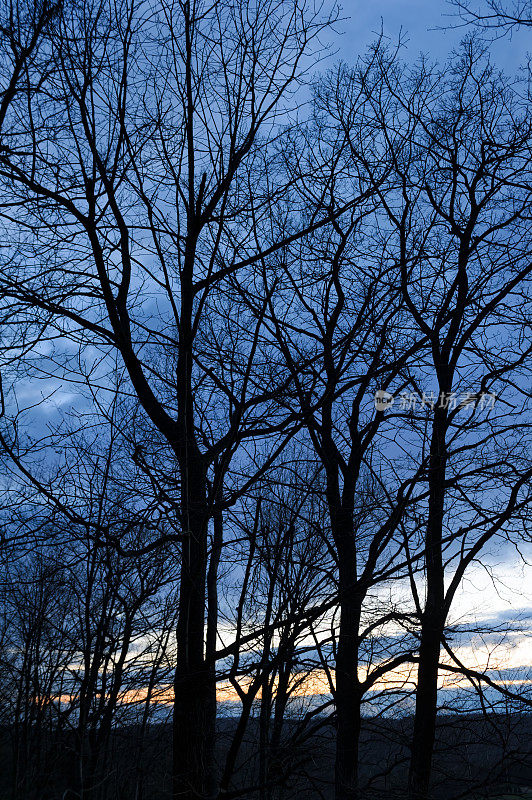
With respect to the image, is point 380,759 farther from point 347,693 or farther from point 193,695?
point 193,695

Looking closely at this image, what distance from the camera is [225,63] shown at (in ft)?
13.9

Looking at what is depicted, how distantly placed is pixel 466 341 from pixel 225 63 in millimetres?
5480

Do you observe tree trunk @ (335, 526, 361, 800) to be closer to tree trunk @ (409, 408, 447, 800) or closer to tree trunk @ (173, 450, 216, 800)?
tree trunk @ (409, 408, 447, 800)

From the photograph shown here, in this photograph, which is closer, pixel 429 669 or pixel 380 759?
pixel 429 669

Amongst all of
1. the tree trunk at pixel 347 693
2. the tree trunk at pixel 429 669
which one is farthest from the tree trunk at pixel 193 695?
the tree trunk at pixel 429 669

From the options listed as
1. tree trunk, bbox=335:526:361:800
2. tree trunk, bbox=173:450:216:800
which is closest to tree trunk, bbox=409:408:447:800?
tree trunk, bbox=335:526:361:800

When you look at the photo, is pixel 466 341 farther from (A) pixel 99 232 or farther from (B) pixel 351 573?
(A) pixel 99 232

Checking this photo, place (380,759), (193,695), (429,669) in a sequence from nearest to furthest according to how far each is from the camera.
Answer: (193,695), (429,669), (380,759)

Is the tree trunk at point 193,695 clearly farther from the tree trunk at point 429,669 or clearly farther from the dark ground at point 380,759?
the tree trunk at point 429,669

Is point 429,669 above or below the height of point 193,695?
above

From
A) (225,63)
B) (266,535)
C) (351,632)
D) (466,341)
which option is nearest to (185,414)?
(266,535)

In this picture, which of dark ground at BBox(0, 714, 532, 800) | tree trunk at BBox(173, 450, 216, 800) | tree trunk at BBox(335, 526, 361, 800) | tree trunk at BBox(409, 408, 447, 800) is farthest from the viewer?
tree trunk at BBox(409, 408, 447, 800)

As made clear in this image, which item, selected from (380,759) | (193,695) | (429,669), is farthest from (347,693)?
(193,695)

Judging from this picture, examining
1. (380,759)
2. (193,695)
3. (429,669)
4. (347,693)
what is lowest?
(380,759)
